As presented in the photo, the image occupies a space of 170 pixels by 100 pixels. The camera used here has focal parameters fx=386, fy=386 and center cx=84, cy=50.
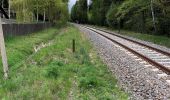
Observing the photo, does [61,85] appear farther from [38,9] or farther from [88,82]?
[38,9]

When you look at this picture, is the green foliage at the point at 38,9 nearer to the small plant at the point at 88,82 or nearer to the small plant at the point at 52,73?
the small plant at the point at 52,73

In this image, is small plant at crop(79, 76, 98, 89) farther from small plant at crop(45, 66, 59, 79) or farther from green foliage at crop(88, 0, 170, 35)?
green foliage at crop(88, 0, 170, 35)

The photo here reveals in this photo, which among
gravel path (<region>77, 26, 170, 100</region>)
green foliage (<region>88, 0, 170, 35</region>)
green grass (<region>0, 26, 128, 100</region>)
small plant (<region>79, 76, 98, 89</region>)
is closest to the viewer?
green grass (<region>0, 26, 128, 100</region>)

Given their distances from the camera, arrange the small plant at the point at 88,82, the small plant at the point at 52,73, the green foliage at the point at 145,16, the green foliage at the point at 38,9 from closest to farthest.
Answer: the small plant at the point at 88,82 → the small plant at the point at 52,73 → the green foliage at the point at 145,16 → the green foliage at the point at 38,9

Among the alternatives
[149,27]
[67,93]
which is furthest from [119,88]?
[149,27]

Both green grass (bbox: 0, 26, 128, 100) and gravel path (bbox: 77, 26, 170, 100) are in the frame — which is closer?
green grass (bbox: 0, 26, 128, 100)

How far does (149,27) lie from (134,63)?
32.7 metres

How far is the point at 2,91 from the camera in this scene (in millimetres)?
9992

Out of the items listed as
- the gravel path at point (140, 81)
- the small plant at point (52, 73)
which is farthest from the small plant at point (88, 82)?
the small plant at point (52, 73)

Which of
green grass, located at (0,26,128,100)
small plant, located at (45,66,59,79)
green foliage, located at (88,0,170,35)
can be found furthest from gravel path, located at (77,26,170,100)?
green foliage, located at (88,0,170,35)

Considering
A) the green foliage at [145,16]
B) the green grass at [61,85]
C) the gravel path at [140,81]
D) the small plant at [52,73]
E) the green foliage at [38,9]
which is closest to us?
the green grass at [61,85]

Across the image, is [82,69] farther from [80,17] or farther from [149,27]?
[80,17]

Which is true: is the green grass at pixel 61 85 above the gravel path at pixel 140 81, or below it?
above

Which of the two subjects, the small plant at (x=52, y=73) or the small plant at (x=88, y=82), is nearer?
the small plant at (x=88, y=82)
